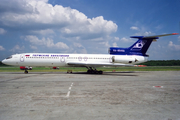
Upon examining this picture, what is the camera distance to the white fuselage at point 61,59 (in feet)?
71.5

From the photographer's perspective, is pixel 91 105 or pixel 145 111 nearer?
pixel 145 111

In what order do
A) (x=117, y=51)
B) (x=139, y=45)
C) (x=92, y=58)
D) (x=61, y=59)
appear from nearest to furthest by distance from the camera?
(x=61, y=59) → (x=92, y=58) → (x=139, y=45) → (x=117, y=51)

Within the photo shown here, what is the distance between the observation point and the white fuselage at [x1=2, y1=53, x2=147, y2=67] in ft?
71.5

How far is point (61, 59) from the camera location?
2212cm

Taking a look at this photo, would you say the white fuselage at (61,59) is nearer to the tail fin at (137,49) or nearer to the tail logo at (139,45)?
the tail fin at (137,49)

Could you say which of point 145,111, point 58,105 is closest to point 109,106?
point 145,111

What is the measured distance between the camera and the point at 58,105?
17.5 ft

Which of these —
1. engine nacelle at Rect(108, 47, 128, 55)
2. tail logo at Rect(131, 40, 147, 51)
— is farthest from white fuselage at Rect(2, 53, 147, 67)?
tail logo at Rect(131, 40, 147, 51)

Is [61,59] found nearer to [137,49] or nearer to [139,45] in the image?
[137,49]

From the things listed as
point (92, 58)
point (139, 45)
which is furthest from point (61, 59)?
point (139, 45)

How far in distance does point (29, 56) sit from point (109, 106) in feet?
66.0

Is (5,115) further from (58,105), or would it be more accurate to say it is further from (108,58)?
(108,58)

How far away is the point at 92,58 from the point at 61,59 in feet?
17.9

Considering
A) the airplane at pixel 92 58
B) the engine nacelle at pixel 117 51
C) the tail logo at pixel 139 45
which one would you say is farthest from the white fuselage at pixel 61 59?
the tail logo at pixel 139 45
